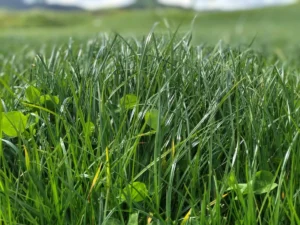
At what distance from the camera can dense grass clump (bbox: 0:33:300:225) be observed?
4.12 ft

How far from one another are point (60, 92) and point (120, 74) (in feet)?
0.76

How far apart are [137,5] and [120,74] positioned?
100197 mm

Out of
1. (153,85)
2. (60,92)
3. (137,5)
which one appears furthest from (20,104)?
(137,5)

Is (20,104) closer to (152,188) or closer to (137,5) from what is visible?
(152,188)

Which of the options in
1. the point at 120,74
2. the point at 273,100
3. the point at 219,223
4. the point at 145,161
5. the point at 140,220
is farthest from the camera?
the point at 120,74

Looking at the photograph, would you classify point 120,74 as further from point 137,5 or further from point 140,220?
point 137,5

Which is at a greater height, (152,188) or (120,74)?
(120,74)

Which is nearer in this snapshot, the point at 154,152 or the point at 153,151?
the point at 154,152

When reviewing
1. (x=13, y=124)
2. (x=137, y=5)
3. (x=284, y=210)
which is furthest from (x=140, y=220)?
(x=137, y=5)

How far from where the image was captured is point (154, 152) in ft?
4.26

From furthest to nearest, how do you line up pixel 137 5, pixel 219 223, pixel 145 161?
pixel 137 5 < pixel 145 161 < pixel 219 223

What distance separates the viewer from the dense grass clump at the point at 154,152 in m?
1.26

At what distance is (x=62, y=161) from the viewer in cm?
132

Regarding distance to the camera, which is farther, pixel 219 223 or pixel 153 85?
pixel 153 85
